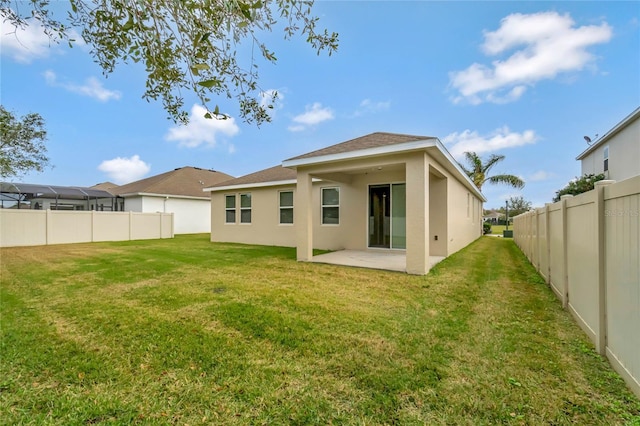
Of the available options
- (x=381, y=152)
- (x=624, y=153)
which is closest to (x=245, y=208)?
(x=381, y=152)

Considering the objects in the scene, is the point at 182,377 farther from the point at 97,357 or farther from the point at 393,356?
the point at 393,356

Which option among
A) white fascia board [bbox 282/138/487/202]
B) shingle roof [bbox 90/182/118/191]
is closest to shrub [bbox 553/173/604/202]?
white fascia board [bbox 282/138/487/202]

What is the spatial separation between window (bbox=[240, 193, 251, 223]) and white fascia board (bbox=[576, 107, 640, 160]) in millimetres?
17057

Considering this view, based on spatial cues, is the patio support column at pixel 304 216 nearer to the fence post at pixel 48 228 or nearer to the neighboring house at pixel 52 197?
the fence post at pixel 48 228

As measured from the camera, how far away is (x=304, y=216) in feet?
28.5

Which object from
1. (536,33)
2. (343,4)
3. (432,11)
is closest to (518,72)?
(536,33)

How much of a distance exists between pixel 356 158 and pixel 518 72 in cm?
985

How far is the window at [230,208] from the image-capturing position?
14461mm

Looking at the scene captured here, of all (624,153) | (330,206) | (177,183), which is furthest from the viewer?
(177,183)

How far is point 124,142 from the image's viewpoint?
18.1m

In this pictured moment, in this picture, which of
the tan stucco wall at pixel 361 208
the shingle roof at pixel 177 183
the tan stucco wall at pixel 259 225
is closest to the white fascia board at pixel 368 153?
the tan stucco wall at pixel 361 208

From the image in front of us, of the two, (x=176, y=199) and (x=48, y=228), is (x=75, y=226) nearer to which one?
(x=48, y=228)

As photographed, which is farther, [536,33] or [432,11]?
[536,33]

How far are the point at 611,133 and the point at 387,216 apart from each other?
13426 mm
